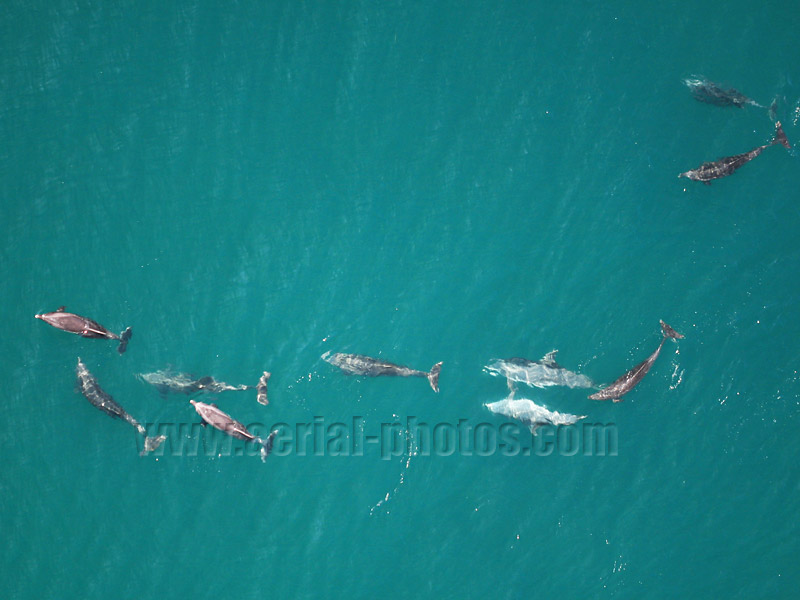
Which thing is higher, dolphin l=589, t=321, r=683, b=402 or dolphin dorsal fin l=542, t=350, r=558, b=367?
dolphin dorsal fin l=542, t=350, r=558, b=367

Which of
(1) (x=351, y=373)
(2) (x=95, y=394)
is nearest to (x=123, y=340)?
(2) (x=95, y=394)

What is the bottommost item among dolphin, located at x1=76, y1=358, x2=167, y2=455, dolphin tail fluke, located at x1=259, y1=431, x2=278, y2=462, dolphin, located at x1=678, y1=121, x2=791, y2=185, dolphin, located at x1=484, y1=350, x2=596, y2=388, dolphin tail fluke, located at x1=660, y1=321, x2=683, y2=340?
dolphin tail fluke, located at x1=259, y1=431, x2=278, y2=462

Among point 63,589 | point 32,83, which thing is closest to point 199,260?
point 32,83

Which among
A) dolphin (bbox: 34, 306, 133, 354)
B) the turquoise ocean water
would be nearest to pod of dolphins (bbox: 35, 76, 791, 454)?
dolphin (bbox: 34, 306, 133, 354)

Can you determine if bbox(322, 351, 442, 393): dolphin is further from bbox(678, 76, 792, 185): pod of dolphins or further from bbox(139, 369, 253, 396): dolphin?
bbox(678, 76, 792, 185): pod of dolphins

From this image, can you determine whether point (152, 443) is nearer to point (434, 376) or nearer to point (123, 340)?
point (123, 340)

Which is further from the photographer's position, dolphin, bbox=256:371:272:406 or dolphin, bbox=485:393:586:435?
dolphin, bbox=485:393:586:435

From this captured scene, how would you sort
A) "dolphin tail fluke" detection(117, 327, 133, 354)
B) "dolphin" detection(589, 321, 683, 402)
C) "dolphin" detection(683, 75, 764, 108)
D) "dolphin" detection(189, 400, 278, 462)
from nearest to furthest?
"dolphin" detection(189, 400, 278, 462), "dolphin tail fluke" detection(117, 327, 133, 354), "dolphin" detection(589, 321, 683, 402), "dolphin" detection(683, 75, 764, 108)

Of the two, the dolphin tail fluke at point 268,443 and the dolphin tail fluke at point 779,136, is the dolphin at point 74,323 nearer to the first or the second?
the dolphin tail fluke at point 268,443
